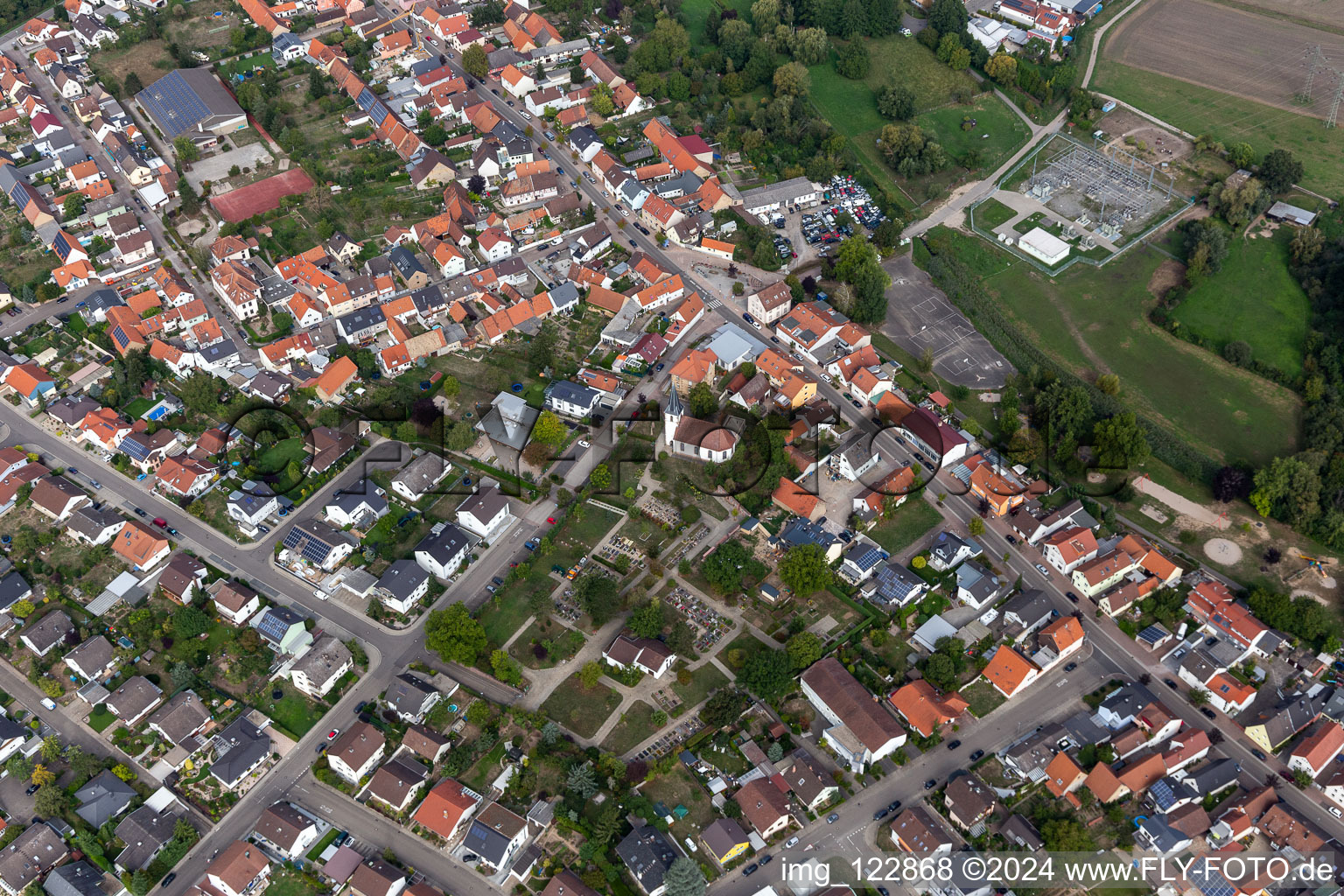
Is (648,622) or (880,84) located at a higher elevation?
(880,84)

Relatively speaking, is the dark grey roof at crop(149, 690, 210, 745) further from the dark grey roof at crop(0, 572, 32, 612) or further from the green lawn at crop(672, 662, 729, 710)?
the green lawn at crop(672, 662, 729, 710)

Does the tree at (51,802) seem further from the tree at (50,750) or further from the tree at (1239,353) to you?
the tree at (1239,353)

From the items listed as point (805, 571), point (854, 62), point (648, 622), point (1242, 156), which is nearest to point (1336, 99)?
point (1242, 156)

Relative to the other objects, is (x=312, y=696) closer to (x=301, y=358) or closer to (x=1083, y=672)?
(x=301, y=358)

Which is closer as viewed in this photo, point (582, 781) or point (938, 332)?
point (582, 781)

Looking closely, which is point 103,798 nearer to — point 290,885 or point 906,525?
point 290,885

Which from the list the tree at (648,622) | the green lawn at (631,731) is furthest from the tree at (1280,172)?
the green lawn at (631,731)
